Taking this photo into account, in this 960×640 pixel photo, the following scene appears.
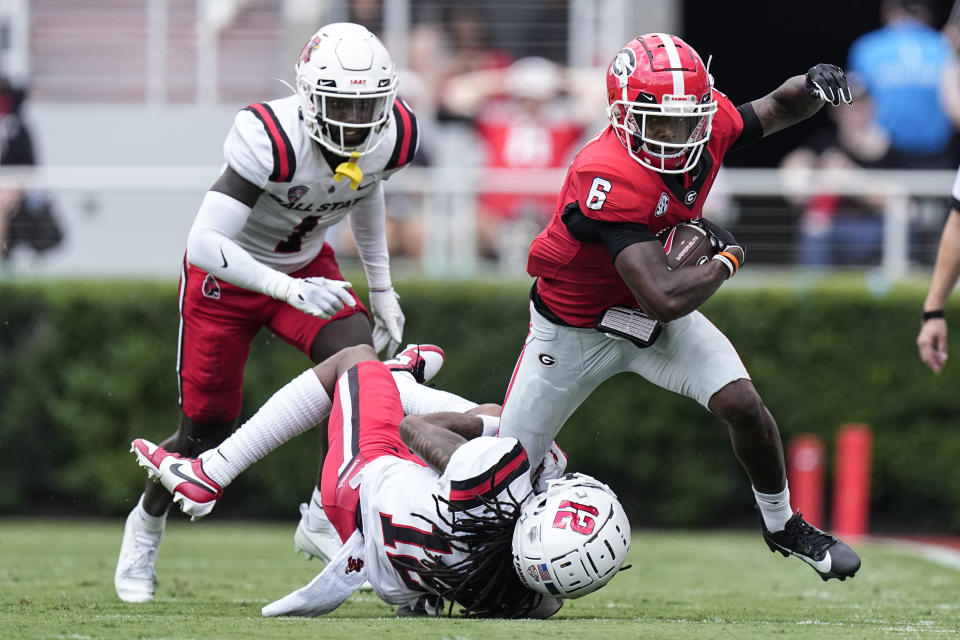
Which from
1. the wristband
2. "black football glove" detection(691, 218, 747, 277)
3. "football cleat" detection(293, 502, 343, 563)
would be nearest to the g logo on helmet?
"black football glove" detection(691, 218, 747, 277)

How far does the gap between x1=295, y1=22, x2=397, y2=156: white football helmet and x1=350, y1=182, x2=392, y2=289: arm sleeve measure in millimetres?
512

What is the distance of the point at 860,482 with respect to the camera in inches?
380

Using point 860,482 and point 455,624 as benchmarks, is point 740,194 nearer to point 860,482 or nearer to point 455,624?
point 860,482

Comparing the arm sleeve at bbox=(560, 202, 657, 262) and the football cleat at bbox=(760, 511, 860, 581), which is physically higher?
the arm sleeve at bbox=(560, 202, 657, 262)

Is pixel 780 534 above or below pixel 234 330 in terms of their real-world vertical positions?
below

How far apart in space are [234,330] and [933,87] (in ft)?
21.6

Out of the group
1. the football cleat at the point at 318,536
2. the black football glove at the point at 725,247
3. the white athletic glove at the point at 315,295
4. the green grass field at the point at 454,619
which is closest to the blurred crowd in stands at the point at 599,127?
the green grass field at the point at 454,619

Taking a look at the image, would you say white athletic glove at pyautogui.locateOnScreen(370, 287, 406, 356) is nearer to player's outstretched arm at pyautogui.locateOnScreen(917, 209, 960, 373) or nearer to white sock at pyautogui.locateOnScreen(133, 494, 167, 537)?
white sock at pyautogui.locateOnScreen(133, 494, 167, 537)

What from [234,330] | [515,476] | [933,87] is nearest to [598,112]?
[933,87]

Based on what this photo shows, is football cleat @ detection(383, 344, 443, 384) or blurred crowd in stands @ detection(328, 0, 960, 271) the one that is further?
blurred crowd in stands @ detection(328, 0, 960, 271)

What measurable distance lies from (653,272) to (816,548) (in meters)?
1.30

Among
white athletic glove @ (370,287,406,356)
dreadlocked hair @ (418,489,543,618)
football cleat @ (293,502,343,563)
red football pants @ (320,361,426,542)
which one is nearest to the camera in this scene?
dreadlocked hair @ (418,489,543,618)

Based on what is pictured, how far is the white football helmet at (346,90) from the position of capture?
18.8 ft

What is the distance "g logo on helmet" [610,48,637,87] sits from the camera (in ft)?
17.5
